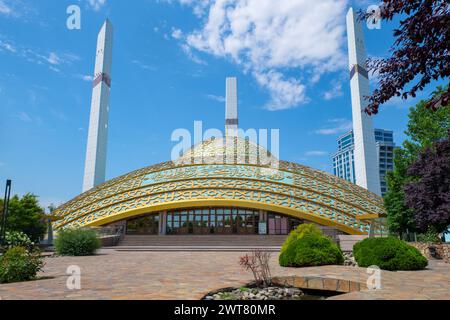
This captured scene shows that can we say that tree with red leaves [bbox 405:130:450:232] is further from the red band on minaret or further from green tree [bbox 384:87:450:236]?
the red band on minaret

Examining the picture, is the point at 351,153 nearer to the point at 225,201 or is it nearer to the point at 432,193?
the point at 225,201

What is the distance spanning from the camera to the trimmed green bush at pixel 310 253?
11.2m

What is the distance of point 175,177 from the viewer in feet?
102

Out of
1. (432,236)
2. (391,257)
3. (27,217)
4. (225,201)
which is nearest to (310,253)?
(391,257)

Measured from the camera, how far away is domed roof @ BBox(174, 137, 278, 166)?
3547 cm

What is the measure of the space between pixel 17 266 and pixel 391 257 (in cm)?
1045

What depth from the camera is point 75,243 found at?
17.2 metres

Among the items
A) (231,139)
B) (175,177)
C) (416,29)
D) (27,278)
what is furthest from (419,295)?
(231,139)

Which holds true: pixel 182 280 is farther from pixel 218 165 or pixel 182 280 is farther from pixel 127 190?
pixel 218 165

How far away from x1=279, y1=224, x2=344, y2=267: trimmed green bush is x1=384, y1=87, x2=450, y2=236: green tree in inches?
344

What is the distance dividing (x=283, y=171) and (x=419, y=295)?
2666cm
